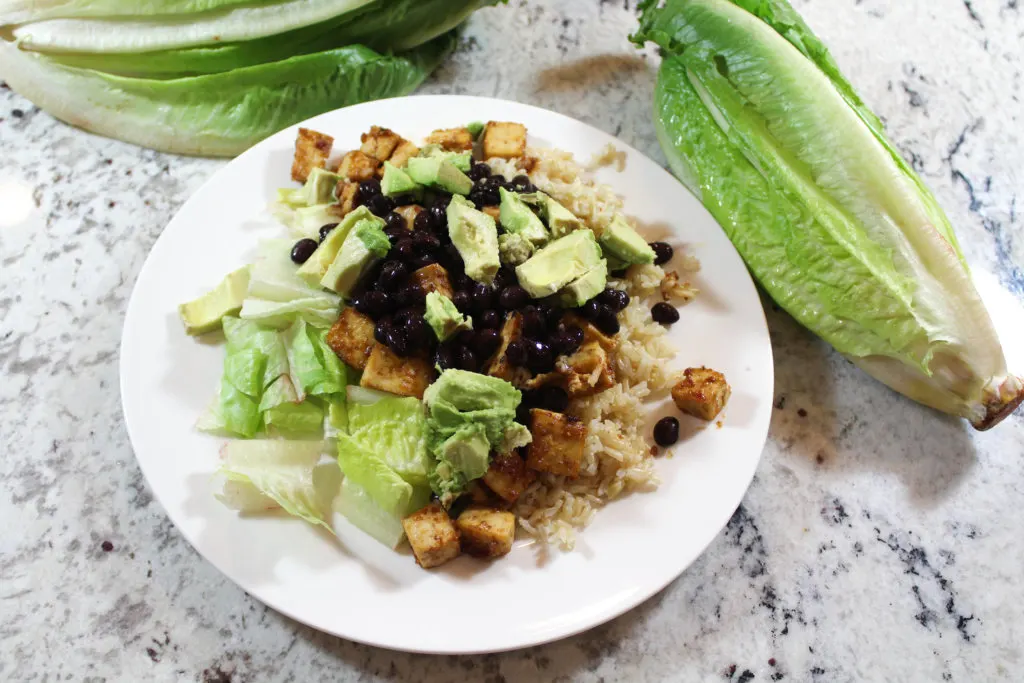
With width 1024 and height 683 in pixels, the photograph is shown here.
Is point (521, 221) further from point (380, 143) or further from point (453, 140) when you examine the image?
point (380, 143)

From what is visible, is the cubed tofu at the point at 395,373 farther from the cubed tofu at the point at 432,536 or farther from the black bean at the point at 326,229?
the black bean at the point at 326,229

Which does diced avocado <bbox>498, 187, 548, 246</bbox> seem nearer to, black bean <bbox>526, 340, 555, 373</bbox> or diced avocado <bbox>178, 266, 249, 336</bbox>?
black bean <bbox>526, 340, 555, 373</bbox>

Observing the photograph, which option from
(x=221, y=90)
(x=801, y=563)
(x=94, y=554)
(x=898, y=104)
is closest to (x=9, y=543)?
(x=94, y=554)

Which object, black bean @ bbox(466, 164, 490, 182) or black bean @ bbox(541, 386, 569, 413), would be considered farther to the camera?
black bean @ bbox(466, 164, 490, 182)

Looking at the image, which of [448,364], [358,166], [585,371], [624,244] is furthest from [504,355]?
[358,166]

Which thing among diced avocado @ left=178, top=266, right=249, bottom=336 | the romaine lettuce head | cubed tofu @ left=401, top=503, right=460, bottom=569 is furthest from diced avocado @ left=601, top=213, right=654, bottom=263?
diced avocado @ left=178, top=266, right=249, bottom=336

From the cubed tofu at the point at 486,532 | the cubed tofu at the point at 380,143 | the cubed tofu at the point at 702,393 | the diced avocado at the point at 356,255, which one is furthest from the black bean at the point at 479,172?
the cubed tofu at the point at 486,532
